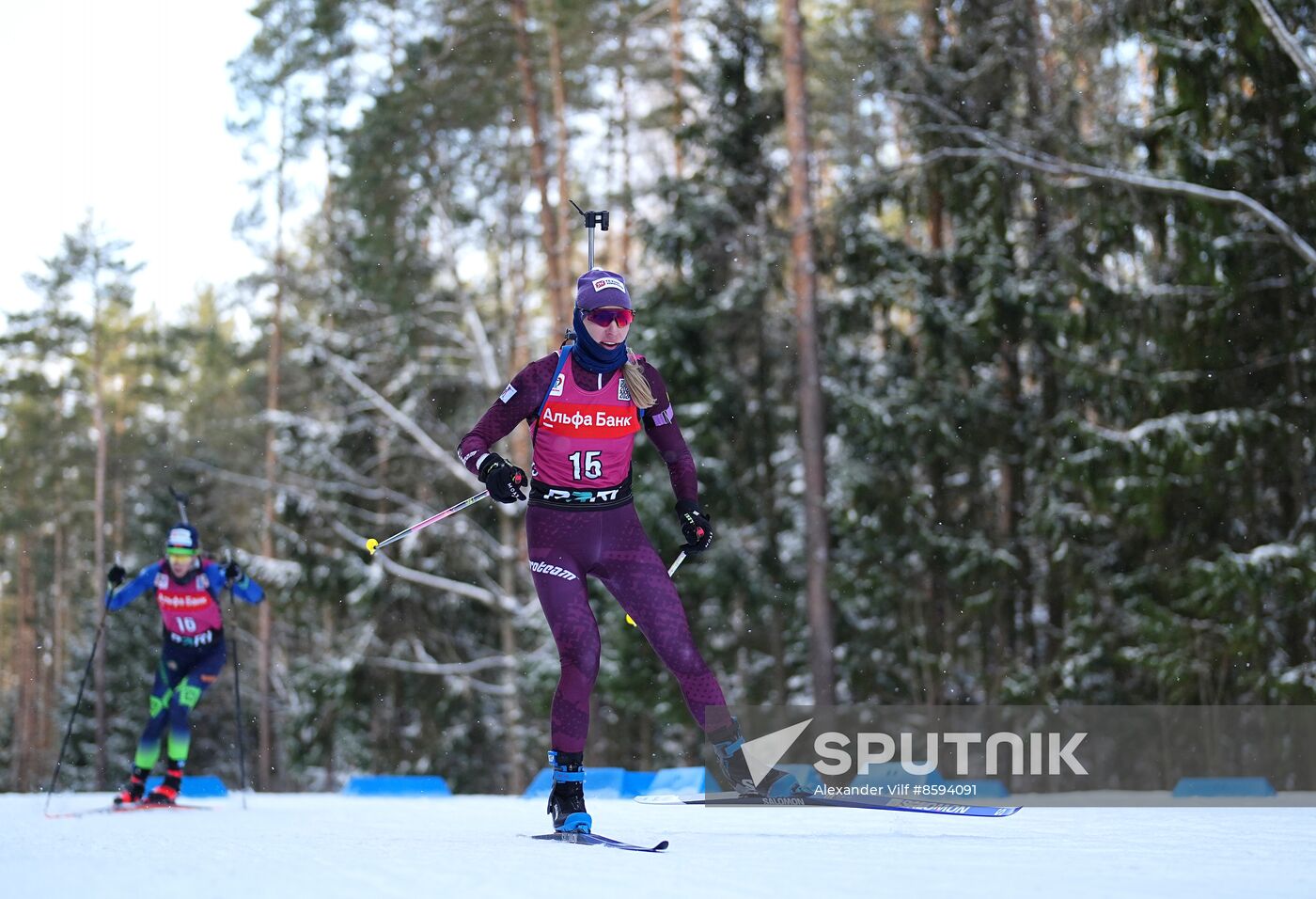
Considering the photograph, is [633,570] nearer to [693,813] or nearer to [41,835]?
[693,813]

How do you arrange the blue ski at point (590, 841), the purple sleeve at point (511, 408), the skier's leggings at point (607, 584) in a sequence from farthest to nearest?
the purple sleeve at point (511, 408)
the skier's leggings at point (607, 584)
the blue ski at point (590, 841)

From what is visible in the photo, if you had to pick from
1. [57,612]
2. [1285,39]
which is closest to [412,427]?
[1285,39]

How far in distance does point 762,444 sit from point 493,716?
36.8 feet

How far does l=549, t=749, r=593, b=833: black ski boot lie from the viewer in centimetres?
554

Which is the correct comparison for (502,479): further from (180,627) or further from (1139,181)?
(1139,181)

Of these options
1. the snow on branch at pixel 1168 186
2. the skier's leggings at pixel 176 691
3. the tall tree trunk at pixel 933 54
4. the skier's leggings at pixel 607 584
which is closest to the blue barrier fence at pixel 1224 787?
the skier's leggings at pixel 607 584

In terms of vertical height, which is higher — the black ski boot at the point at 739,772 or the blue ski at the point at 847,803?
the black ski boot at the point at 739,772

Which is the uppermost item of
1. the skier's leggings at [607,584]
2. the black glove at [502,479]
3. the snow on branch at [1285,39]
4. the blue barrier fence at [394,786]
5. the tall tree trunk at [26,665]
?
the snow on branch at [1285,39]

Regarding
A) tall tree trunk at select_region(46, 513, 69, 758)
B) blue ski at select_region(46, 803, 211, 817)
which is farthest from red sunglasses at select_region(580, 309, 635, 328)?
tall tree trunk at select_region(46, 513, 69, 758)

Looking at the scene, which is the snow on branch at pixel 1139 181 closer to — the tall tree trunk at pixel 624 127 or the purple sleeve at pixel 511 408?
the purple sleeve at pixel 511 408

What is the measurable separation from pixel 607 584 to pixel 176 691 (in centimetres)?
552

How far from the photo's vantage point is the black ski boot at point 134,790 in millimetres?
9926

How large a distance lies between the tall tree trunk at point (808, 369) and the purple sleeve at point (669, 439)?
1130cm

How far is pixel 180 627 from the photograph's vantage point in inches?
404
